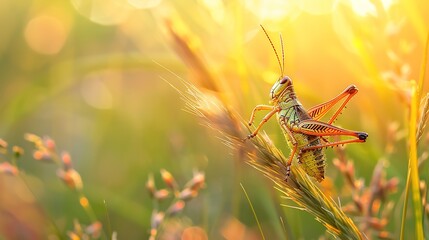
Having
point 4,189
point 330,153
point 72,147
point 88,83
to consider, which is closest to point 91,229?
point 4,189

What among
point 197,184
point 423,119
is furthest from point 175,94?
point 423,119

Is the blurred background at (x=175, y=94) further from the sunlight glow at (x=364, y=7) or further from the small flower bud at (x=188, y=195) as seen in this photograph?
the small flower bud at (x=188, y=195)

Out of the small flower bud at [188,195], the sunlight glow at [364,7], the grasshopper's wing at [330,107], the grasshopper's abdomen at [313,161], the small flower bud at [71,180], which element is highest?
the sunlight glow at [364,7]

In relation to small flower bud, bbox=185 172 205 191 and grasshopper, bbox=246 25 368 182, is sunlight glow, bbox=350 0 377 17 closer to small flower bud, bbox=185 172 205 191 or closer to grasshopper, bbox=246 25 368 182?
grasshopper, bbox=246 25 368 182

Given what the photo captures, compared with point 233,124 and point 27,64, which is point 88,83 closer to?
point 27,64

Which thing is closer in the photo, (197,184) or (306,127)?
(197,184)

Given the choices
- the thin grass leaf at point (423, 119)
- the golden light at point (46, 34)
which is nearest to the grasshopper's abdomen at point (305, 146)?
the thin grass leaf at point (423, 119)

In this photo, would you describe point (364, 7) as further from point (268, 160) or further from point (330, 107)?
point (268, 160)
